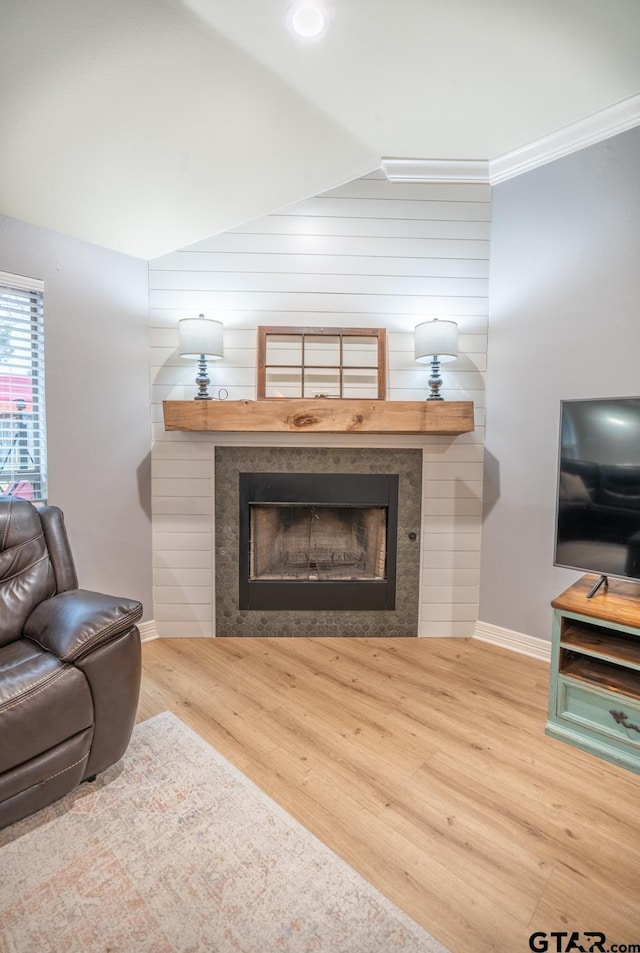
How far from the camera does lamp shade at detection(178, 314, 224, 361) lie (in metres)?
2.40

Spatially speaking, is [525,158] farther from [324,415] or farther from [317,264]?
[324,415]

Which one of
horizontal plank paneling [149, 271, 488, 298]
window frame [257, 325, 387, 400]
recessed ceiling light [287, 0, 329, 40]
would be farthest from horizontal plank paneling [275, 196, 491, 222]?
recessed ceiling light [287, 0, 329, 40]

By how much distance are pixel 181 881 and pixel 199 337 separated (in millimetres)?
2301

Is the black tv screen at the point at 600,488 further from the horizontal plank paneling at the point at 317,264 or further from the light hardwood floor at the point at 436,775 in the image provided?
the horizontal plank paneling at the point at 317,264

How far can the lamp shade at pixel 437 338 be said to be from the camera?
2.41 metres

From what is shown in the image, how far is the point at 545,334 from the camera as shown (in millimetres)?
2443

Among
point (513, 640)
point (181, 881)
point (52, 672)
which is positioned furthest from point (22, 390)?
point (513, 640)

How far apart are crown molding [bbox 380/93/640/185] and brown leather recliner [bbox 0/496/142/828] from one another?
2808mm

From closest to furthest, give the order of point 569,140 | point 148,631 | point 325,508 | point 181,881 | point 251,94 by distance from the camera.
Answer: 1. point 181,881
2. point 251,94
3. point 569,140
4. point 148,631
5. point 325,508

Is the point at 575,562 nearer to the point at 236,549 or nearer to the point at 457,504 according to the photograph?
the point at 457,504

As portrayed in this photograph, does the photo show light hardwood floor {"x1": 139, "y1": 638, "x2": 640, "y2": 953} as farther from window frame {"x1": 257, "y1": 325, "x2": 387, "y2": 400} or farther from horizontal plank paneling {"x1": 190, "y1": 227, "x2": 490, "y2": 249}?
horizontal plank paneling {"x1": 190, "y1": 227, "x2": 490, "y2": 249}

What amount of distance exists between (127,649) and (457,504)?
2027mm

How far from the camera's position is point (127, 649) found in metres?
1.62

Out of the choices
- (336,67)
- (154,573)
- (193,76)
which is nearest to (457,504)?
(154,573)
